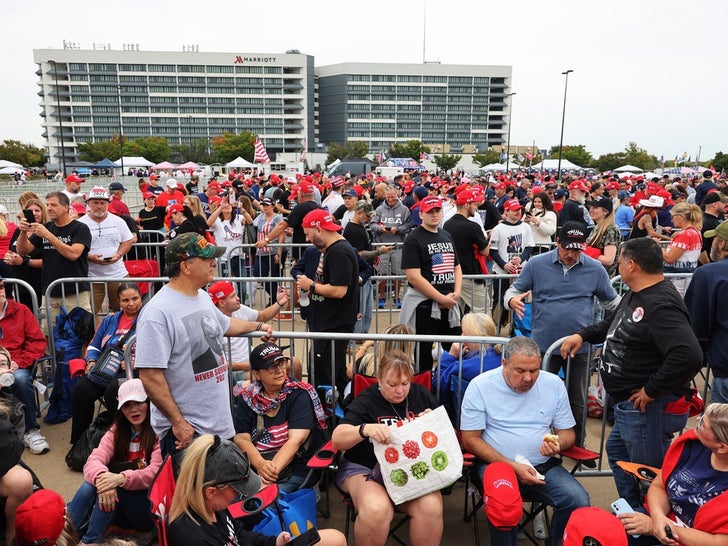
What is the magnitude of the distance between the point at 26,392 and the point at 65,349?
66 centimetres

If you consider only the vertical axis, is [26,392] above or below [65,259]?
below

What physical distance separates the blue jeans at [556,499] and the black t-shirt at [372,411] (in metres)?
0.82

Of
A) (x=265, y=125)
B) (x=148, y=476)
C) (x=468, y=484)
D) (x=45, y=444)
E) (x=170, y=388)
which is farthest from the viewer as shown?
(x=265, y=125)

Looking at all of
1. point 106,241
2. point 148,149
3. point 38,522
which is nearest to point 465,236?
point 106,241

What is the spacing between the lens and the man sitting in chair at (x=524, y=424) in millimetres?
3488

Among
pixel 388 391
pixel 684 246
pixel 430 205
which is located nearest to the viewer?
pixel 388 391

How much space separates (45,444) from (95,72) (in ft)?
421

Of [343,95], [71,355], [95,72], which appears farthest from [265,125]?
[71,355]

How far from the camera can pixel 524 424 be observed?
3621 millimetres

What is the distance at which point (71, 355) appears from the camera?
5.63 m

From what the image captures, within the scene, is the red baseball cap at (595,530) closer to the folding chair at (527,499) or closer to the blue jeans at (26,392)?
the folding chair at (527,499)

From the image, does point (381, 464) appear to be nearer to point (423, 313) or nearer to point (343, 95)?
point (423, 313)

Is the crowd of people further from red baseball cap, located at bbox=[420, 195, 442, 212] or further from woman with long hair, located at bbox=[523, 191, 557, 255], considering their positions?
woman with long hair, located at bbox=[523, 191, 557, 255]

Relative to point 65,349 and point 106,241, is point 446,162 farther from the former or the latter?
point 65,349
